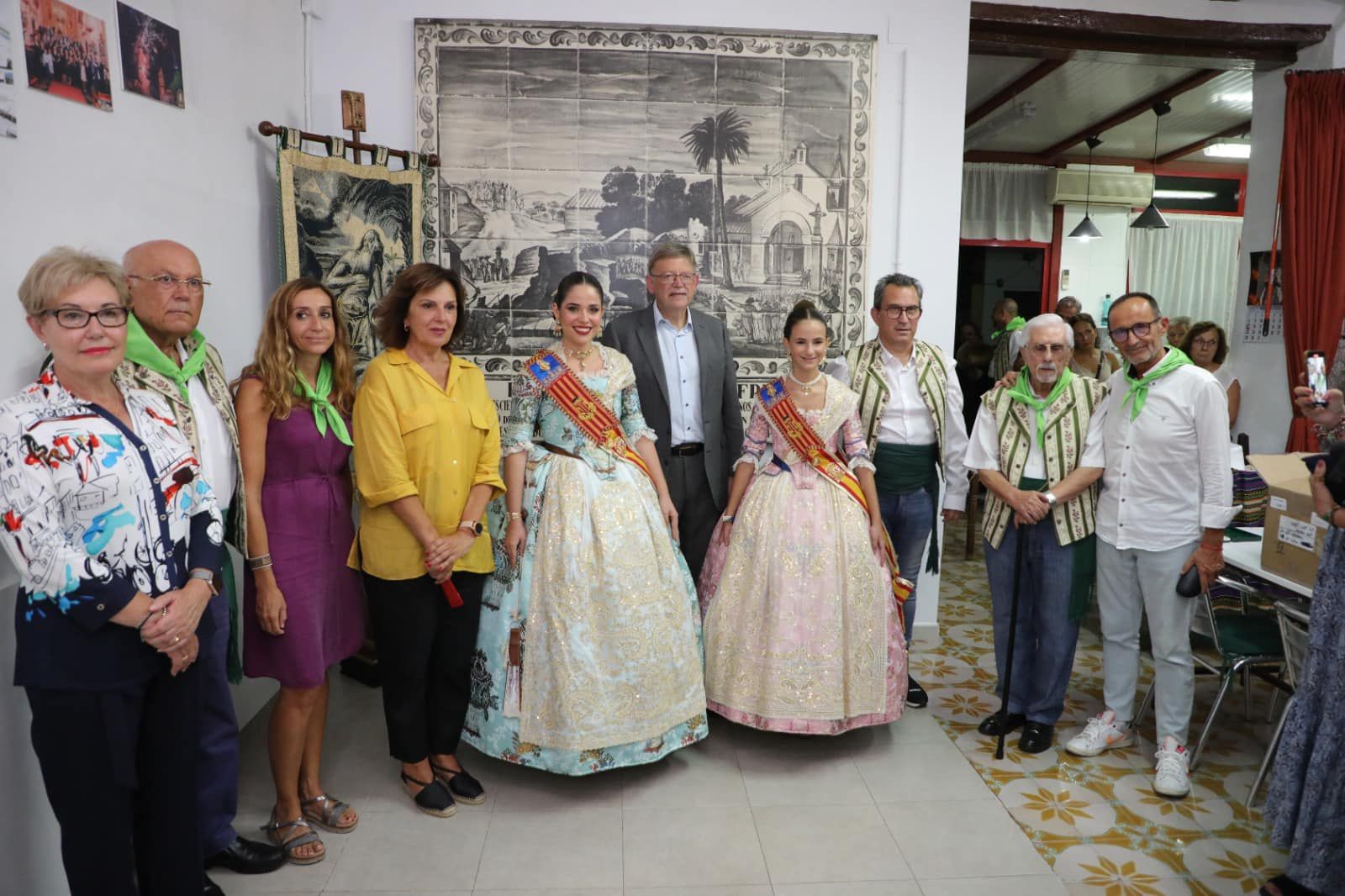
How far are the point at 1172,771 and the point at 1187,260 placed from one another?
8.73m

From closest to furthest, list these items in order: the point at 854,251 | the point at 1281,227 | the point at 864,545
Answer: the point at 864,545 → the point at 854,251 → the point at 1281,227

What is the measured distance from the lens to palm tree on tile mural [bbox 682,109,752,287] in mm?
3768

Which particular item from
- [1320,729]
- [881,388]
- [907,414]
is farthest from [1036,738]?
[881,388]

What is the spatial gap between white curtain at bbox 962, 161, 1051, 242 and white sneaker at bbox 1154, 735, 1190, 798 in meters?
7.15

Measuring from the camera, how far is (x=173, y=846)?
6.02 feet

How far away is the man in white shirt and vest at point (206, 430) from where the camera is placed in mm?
2039

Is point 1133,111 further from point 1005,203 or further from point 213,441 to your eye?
point 213,441

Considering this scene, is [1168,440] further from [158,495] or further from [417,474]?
[158,495]

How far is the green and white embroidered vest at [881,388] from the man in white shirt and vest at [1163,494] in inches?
22.0

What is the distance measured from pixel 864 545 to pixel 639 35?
2.31m

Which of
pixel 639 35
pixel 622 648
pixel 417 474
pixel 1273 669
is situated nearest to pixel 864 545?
pixel 622 648

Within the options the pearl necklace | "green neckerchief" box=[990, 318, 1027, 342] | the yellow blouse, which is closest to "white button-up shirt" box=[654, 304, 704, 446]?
the pearl necklace

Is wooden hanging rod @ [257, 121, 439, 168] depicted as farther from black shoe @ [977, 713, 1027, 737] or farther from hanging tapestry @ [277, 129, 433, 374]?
black shoe @ [977, 713, 1027, 737]

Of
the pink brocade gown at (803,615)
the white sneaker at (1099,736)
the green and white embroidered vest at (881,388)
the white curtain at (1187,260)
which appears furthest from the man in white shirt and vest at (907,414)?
the white curtain at (1187,260)
